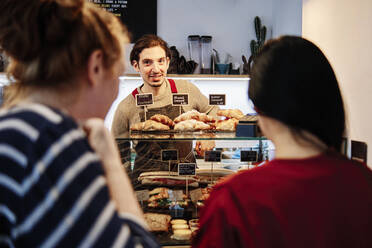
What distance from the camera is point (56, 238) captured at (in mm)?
543

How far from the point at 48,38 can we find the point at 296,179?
573 millimetres

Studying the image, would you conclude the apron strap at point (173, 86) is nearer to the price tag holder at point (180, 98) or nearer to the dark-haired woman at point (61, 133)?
the price tag holder at point (180, 98)

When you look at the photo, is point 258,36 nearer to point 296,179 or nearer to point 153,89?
point 153,89

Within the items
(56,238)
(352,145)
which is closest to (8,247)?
(56,238)

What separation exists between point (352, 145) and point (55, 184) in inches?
60.1

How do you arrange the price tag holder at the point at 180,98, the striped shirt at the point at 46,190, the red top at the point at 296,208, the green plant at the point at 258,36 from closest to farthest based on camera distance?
the striped shirt at the point at 46,190 < the red top at the point at 296,208 < the price tag holder at the point at 180,98 < the green plant at the point at 258,36

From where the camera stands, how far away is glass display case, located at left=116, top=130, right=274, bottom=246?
69.5 inches

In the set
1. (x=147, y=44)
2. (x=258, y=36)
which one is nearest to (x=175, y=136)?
(x=147, y=44)

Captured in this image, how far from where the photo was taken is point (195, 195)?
6.31ft

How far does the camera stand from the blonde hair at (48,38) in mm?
628

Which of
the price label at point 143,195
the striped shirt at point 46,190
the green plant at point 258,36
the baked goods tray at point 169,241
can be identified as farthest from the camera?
the green plant at point 258,36

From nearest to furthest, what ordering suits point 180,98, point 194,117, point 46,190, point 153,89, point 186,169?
point 46,190, point 186,169, point 180,98, point 194,117, point 153,89

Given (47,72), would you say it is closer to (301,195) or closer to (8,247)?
(8,247)

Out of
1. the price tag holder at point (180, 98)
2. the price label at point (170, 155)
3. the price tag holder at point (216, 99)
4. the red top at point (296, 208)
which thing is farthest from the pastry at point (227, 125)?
the red top at point (296, 208)
